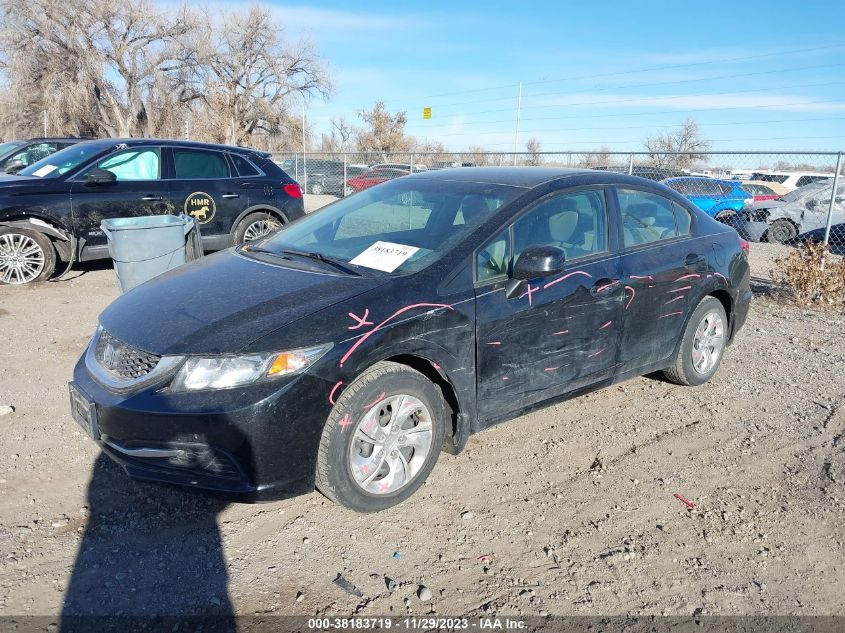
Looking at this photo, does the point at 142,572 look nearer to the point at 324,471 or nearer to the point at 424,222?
the point at 324,471

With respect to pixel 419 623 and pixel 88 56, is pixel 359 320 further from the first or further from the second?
pixel 88 56

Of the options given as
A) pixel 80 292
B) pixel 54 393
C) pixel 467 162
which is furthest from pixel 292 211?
pixel 467 162

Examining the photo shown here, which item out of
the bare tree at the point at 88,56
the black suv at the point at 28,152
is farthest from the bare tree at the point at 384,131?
the black suv at the point at 28,152

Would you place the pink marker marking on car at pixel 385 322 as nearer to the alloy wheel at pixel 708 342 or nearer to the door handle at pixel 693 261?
the door handle at pixel 693 261

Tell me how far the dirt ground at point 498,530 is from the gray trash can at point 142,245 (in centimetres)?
134

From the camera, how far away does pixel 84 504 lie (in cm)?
329

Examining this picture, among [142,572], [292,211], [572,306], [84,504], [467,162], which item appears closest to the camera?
[142,572]

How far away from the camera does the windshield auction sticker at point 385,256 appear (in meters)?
3.48

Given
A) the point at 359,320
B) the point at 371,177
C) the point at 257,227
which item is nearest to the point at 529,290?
the point at 359,320

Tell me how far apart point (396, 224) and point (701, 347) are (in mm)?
2605

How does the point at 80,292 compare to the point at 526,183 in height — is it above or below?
below

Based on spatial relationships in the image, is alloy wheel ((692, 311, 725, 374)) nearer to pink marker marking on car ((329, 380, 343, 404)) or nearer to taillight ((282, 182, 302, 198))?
pink marker marking on car ((329, 380, 343, 404))

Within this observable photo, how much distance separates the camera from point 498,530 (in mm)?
3174

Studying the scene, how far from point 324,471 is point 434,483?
82 cm
